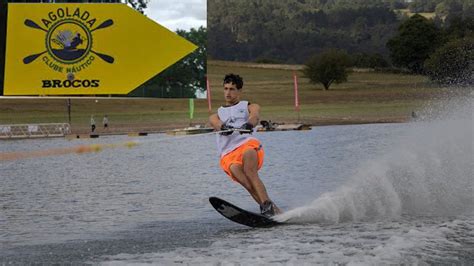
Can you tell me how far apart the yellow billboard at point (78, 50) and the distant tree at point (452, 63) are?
1030cm

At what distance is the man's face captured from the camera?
6.44 meters

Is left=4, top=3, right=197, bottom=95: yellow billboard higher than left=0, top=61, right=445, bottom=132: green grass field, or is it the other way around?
left=4, top=3, right=197, bottom=95: yellow billboard

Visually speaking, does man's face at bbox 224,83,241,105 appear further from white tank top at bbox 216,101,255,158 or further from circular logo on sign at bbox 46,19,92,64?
circular logo on sign at bbox 46,19,92,64

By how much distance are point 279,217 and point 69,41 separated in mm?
27351

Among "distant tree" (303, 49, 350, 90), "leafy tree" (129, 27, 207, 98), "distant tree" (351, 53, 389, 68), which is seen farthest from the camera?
"distant tree" (303, 49, 350, 90)

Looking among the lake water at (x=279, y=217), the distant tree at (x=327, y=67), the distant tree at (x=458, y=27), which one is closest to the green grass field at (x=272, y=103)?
the distant tree at (x=327, y=67)

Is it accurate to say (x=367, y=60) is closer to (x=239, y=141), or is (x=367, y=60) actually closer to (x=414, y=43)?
(x=414, y=43)

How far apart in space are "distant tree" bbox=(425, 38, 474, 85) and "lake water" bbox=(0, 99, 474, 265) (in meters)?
20.7

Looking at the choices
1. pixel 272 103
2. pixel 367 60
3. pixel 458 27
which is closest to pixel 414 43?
pixel 367 60

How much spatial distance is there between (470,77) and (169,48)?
1460 centimetres

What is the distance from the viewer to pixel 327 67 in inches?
1400

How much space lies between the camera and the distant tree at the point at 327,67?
34.7 metres

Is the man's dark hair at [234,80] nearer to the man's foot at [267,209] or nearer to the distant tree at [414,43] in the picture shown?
the man's foot at [267,209]

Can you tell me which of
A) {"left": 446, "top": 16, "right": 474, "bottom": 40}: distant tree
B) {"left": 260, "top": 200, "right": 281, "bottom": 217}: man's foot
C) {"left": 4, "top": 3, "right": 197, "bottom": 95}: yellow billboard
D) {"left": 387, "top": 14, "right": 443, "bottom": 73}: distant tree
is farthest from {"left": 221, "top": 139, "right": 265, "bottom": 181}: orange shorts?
{"left": 446, "top": 16, "right": 474, "bottom": 40}: distant tree
